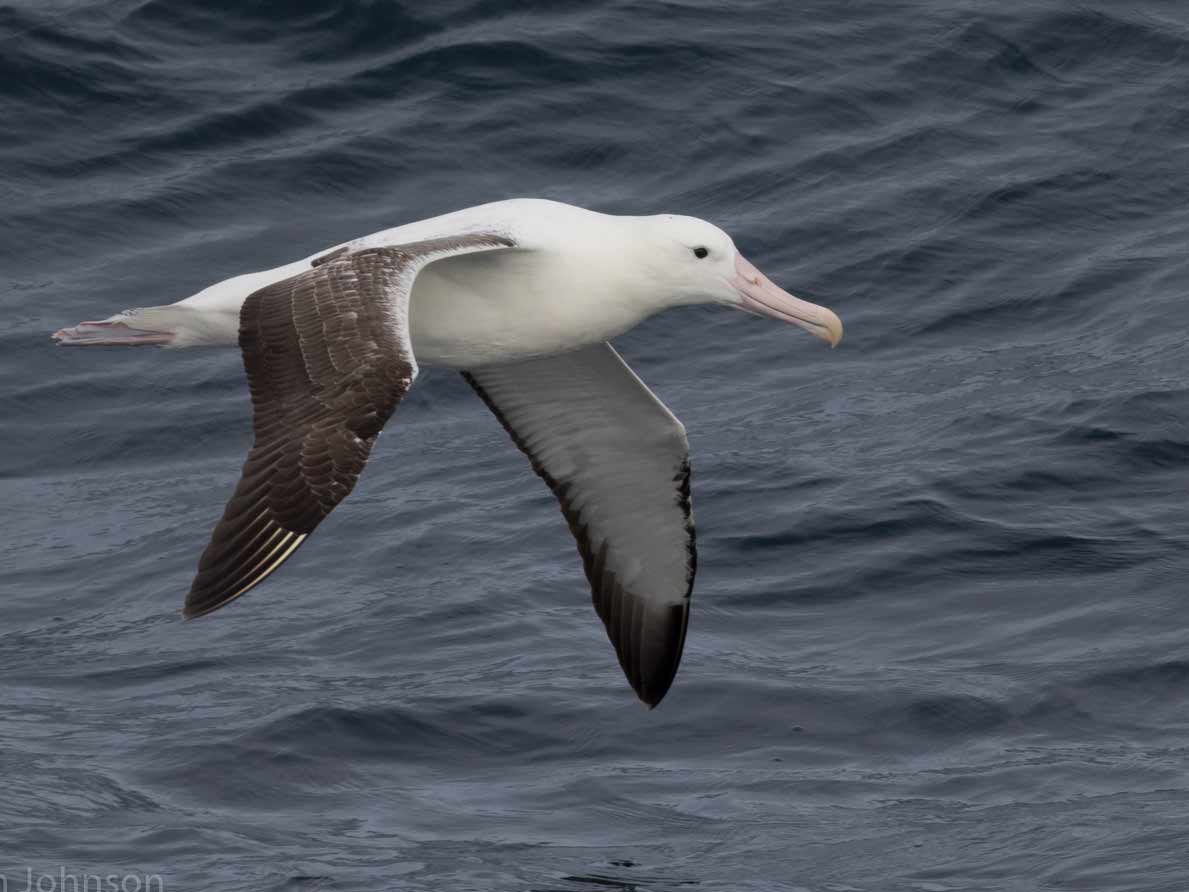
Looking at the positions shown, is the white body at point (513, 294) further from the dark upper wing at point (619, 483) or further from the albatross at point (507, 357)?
the dark upper wing at point (619, 483)

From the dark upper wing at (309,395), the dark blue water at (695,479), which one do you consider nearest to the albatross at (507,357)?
the dark upper wing at (309,395)

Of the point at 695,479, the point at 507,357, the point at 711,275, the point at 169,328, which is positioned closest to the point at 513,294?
the point at 507,357

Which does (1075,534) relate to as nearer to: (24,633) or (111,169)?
(24,633)

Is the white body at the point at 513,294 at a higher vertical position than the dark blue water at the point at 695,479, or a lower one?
higher

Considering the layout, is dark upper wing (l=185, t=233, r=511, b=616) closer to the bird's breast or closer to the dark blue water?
the bird's breast

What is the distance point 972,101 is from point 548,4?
3246mm

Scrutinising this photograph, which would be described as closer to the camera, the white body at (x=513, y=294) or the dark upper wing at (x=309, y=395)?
the dark upper wing at (x=309, y=395)

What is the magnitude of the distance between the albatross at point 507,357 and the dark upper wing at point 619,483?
1cm

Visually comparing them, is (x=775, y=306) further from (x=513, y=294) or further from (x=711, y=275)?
(x=513, y=294)

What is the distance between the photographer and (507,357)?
34.4ft

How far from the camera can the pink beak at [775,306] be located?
10609mm

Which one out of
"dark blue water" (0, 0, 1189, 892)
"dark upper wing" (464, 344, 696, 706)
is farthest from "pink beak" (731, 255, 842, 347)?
"dark blue water" (0, 0, 1189, 892)

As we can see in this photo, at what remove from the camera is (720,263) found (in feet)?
34.8

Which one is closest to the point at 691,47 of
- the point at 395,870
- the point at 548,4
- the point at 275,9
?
the point at 548,4
